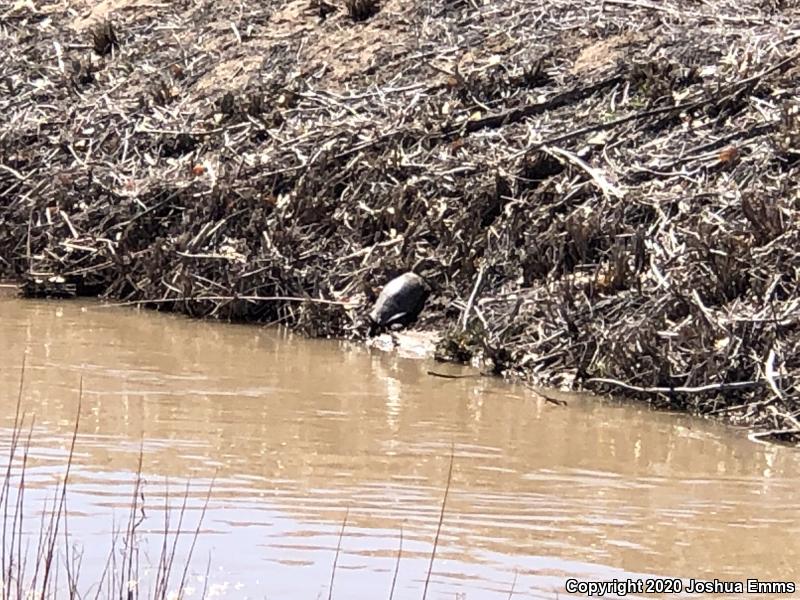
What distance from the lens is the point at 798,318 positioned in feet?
24.6

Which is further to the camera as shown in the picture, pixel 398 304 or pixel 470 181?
pixel 470 181

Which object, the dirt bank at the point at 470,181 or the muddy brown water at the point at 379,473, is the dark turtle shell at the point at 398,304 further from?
the muddy brown water at the point at 379,473

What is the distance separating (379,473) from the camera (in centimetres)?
608

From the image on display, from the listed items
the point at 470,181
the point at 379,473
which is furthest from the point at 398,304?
the point at 379,473

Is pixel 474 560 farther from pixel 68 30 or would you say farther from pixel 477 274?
pixel 68 30

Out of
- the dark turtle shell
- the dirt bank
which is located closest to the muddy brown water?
the dark turtle shell

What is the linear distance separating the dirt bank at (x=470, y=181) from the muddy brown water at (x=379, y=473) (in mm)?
546

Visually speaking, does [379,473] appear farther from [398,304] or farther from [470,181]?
[470,181]

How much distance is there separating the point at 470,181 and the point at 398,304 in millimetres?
1095

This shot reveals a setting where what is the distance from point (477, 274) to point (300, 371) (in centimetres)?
150

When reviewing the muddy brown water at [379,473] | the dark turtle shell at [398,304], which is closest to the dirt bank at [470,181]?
the dark turtle shell at [398,304]

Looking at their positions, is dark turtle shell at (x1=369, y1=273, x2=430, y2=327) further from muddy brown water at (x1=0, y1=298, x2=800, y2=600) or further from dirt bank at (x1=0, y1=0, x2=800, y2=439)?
muddy brown water at (x1=0, y1=298, x2=800, y2=600)

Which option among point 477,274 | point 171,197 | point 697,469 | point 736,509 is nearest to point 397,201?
point 477,274

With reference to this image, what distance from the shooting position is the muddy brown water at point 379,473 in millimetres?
4863
